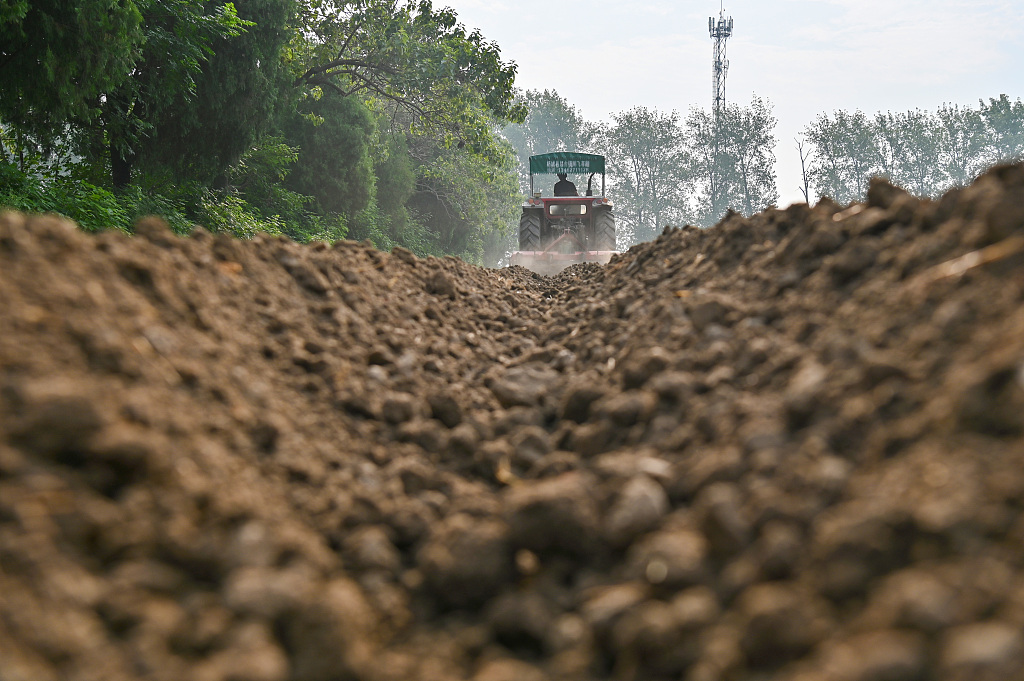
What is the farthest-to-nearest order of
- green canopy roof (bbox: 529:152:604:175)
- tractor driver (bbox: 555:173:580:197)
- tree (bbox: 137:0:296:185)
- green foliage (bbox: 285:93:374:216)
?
green canopy roof (bbox: 529:152:604:175), tractor driver (bbox: 555:173:580:197), green foliage (bbox: 285:93:374:216), tree (bbox: 137:0:296:185)

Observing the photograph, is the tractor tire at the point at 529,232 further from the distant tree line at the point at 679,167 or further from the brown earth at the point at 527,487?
the distant tree line at the point at 679,167

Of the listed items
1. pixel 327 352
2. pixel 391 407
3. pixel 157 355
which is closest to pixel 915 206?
pixel 391 407

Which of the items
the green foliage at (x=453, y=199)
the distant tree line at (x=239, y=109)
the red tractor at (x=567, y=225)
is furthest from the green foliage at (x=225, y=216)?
the green foliage at (x=453, y=199)

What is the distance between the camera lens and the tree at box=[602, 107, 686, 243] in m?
55.1

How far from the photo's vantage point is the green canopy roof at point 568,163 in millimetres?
16188

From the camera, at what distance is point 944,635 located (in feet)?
3.43

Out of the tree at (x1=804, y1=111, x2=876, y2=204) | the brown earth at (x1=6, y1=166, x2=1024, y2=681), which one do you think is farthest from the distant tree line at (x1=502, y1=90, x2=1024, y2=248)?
the brown earth at (x1=6, y1=166, x2=1024, y2=681)

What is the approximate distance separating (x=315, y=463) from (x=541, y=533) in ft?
2.45

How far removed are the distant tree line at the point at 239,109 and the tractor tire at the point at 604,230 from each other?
9.89 feet

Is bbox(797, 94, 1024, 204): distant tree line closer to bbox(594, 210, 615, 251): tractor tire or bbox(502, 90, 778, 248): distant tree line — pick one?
bbox(502, 90, 778, 248): distant tree line

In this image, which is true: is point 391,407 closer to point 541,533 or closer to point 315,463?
point 315,463

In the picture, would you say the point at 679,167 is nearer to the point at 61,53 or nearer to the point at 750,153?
the point at 750,153

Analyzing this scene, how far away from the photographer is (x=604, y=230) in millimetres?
13898

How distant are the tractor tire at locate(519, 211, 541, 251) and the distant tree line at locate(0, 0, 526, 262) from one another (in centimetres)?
228
